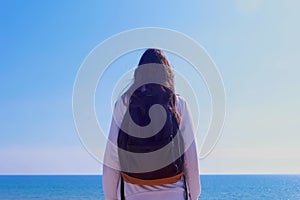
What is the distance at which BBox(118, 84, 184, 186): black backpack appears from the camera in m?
2.05

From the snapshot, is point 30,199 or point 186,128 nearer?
point 186,128

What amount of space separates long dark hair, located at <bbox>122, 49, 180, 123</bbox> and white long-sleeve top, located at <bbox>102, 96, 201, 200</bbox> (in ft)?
0.24

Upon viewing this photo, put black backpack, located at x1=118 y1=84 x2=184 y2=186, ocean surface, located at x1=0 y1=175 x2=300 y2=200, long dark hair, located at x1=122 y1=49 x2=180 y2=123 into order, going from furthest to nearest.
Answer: ocean surface, located at x1=0 y1=175 x2=300 y2=200 → long dark hair, located at x1=122 y1=49 x2=180 y2=123 → black backpack, located at x1=118 y1=84 x2=184 y2=186

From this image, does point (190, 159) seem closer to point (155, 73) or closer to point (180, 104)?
point (180, 104)

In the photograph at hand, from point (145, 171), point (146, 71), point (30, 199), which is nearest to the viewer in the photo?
point (145, 171)

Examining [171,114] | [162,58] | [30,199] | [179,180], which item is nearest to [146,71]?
[162,58]

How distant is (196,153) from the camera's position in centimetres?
215

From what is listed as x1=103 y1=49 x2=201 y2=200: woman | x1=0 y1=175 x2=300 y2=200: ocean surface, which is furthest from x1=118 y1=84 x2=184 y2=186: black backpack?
x1=0 y1=175 x2=300 y2=200: ocean surface

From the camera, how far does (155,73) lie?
219 centimetres

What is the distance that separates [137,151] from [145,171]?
10 centimetres

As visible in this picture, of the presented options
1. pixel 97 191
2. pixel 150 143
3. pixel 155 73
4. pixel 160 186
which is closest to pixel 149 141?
pixel 150 143

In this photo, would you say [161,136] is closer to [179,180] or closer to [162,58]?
[179,180]

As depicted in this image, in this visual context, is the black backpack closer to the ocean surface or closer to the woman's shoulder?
the woman's shoulder

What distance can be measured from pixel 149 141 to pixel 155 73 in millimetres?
353
